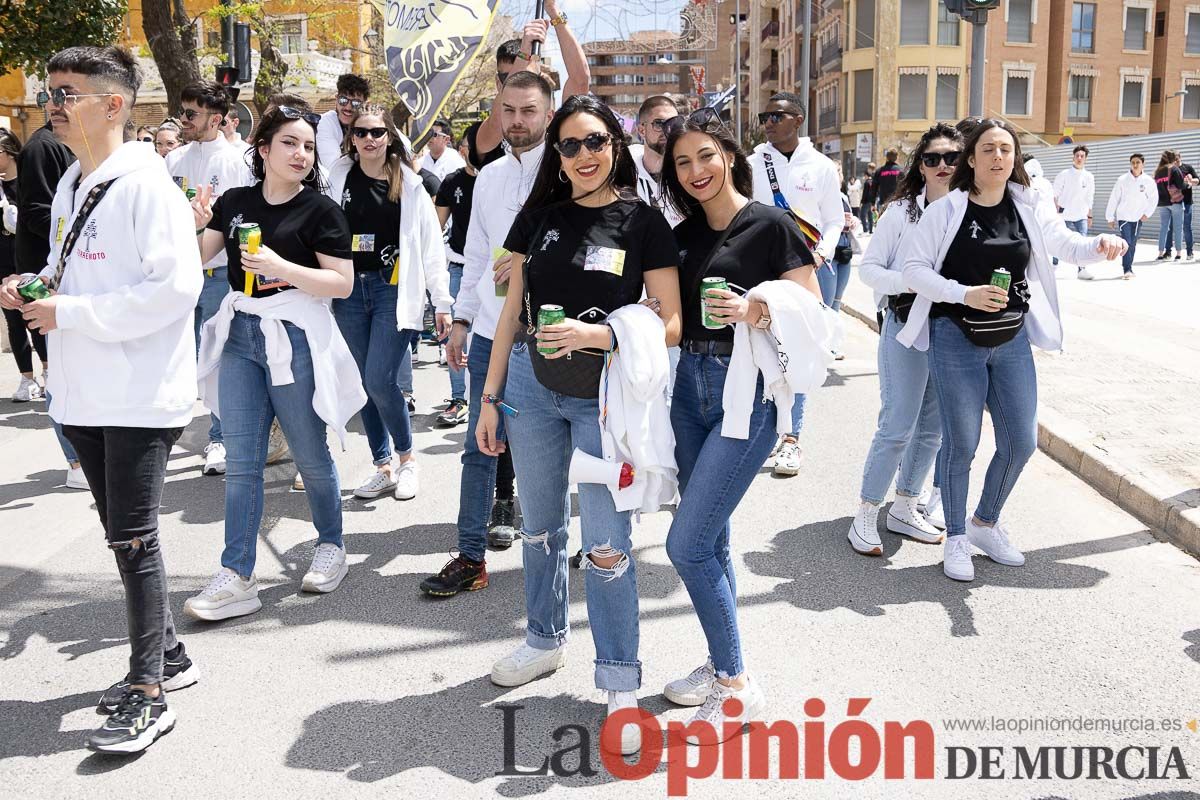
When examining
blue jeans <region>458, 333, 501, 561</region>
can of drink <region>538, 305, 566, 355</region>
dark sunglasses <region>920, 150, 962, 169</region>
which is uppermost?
dark sunglasses <region>920, 150, 962, 169</region>

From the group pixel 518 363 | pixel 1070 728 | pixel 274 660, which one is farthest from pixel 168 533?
pixel 1070 728

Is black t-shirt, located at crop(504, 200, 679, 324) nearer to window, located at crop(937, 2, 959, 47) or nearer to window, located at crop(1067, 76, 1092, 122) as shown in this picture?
window, located at crop(937, 2, 959, 47)

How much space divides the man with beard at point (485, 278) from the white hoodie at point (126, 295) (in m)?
1.37

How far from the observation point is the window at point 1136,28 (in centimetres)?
5016

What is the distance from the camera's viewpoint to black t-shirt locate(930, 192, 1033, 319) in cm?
473

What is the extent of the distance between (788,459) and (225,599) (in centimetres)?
358

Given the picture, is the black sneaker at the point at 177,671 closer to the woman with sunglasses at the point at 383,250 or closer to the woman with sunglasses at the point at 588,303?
the woman with sunglasses at the point at 588,303

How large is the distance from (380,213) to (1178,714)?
4.32m

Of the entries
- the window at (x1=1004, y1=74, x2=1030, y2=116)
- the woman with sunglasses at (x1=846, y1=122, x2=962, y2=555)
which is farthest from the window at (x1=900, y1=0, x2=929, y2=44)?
the woman with sunglasses at (x1=846, y1=122, x2=962, y2=555)

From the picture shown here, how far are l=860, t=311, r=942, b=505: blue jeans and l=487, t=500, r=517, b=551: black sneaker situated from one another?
1785mm

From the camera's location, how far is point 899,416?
5316 mm

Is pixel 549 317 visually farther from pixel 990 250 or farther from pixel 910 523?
pixel 910 523

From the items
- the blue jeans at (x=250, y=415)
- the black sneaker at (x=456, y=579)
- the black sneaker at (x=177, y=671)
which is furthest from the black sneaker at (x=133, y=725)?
the black sneaker at (x=456, y=579)

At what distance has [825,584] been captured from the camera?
4.84m
